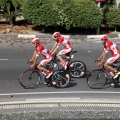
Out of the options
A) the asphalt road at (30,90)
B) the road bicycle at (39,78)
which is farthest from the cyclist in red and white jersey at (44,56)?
the asphalt road at (30,90)

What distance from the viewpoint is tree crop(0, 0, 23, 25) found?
21.8m

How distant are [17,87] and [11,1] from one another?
10523mm

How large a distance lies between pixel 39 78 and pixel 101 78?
1.75 metres

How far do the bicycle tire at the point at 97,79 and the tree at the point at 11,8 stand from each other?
417 inches

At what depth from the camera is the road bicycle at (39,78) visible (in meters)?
12.0

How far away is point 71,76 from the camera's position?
1320cm

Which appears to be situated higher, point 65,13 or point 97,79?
point 65,13

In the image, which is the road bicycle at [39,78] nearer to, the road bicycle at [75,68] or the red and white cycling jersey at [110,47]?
the road bicycle at [75,68]

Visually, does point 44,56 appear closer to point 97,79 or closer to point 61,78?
point 61,78

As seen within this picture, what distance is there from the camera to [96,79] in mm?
12141

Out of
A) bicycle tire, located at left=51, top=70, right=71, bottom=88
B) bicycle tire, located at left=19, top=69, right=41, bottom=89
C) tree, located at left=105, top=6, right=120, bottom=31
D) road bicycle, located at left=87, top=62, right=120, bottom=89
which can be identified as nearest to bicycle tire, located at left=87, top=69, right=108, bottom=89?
road bicycle, located at left=87, top=62, right=120, bottom=89

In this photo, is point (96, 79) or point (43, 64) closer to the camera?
point (43, 64)

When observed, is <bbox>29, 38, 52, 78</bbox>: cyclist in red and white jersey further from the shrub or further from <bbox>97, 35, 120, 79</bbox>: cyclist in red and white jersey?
the shrub

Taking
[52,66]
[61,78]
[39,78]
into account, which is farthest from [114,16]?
[39,78]
